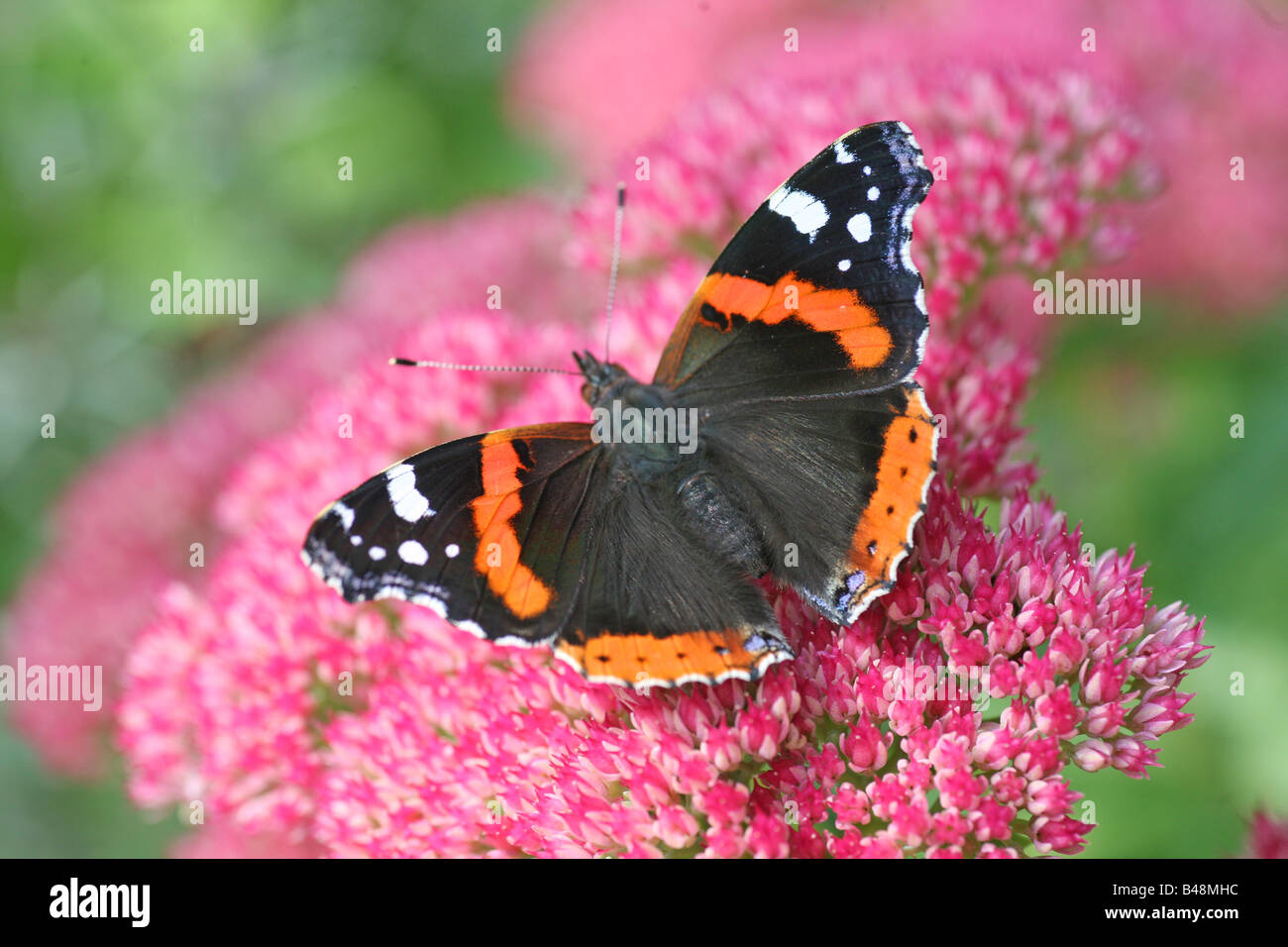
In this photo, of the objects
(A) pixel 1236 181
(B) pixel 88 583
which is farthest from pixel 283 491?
(A) pixel 1236 181

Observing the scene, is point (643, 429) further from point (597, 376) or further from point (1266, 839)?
point (1266, 839)

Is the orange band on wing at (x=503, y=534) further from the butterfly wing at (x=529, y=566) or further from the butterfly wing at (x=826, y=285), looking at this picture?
the butterfly wing at (x=826, y=285)

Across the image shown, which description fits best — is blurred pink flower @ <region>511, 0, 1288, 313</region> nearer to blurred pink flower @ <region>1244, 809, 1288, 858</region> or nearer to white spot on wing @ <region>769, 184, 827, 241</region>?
white spot on wing @ <region>769, 184, 827, 241</region>

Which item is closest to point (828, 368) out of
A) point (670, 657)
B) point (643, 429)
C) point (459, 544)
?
point (643, 429)

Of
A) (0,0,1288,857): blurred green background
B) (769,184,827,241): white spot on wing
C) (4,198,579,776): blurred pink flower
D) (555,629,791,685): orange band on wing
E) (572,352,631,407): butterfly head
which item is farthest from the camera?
(4,198,579,776): blurred pink flower

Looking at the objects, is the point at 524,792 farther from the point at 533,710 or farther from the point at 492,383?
the point at 492,383

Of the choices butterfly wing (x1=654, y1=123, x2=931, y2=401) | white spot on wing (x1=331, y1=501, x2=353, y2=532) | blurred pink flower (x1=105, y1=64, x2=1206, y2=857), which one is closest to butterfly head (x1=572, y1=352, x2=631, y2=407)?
butterfly wing (x1=654, y1=123, x2=931, y2=401)
